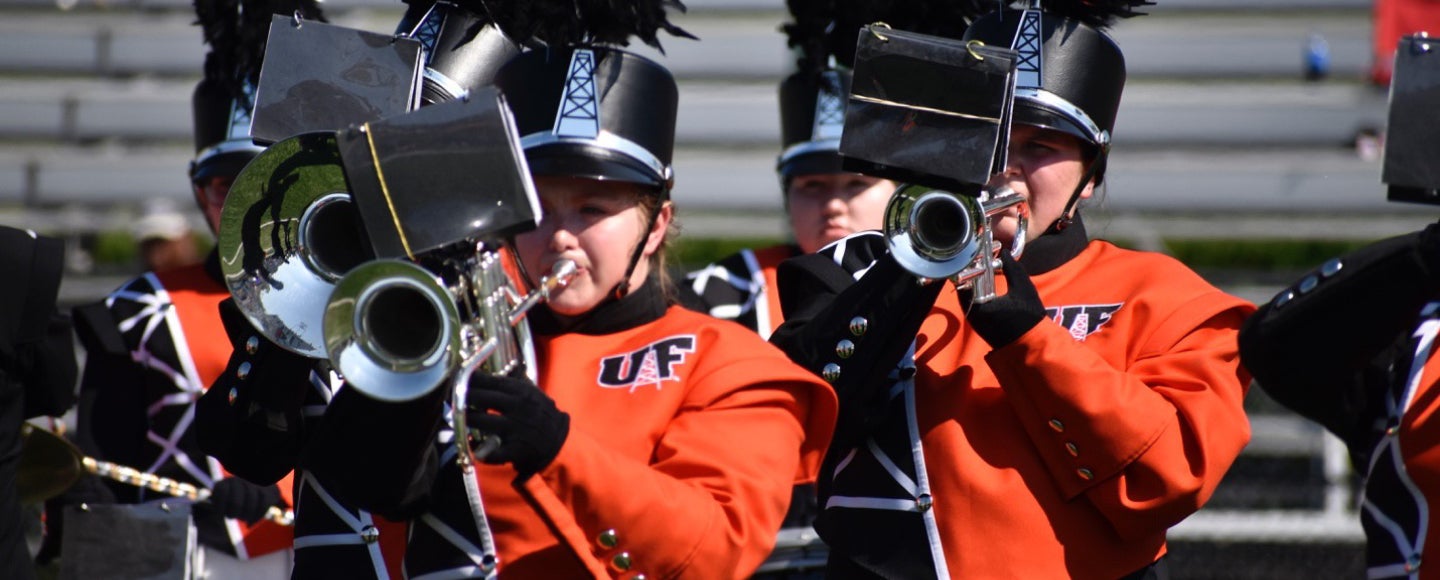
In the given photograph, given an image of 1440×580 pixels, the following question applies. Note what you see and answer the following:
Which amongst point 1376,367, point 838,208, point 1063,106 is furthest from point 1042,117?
point 838,208

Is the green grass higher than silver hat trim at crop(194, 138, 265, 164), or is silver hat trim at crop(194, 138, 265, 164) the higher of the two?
silver hat trim at crop(194, 138, 265, 164)

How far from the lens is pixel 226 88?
441cm

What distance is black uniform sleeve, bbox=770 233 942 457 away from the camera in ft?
8.58

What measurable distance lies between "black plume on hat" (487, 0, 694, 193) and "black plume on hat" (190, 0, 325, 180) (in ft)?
3.60

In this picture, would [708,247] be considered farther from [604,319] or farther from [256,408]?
[256,408]

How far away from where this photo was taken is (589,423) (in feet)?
9.04

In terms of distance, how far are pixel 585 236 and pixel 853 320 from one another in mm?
448

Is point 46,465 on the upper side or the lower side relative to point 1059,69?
lower

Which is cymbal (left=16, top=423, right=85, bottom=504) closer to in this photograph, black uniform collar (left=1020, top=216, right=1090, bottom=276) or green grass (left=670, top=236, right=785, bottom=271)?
black uniform collar (left=1020, top=216, right=1090, bottom=276)

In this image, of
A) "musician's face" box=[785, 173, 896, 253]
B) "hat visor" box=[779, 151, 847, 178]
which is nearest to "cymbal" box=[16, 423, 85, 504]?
"musician's face" box=[785, 173, 896, 253]

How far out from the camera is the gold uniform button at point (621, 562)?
8.09 ft

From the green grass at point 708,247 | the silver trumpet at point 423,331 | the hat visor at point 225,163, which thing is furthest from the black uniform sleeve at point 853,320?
the green grass at point 708,247

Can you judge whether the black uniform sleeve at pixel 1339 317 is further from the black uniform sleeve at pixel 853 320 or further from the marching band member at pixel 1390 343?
the black uniform sleeve at pixel 853 320

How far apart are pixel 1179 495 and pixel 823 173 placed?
2110 mm
